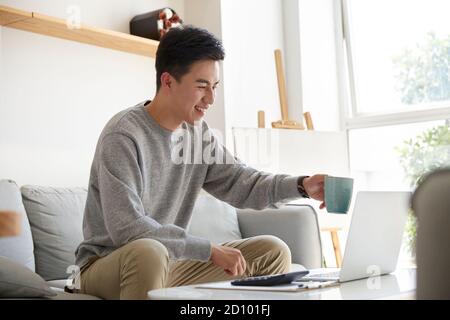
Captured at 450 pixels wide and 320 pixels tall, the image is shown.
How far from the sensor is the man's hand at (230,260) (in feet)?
5.84

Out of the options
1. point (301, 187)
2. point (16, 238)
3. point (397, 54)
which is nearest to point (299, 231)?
point (301, 187)

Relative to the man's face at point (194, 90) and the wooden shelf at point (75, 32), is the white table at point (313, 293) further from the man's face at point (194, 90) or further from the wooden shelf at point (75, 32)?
the wooden shelf at point (75, 32)

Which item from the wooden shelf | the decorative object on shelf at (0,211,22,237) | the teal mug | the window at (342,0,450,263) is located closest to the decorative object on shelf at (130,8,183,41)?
the wooden shelf

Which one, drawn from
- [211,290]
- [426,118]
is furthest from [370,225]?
[426,118]

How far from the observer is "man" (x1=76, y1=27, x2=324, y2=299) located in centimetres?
180

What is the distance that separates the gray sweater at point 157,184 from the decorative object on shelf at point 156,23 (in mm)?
1271

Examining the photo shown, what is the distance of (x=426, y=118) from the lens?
389cm

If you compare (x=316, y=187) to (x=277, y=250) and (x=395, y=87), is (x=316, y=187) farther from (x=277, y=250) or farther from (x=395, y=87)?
(x=395, y=87)

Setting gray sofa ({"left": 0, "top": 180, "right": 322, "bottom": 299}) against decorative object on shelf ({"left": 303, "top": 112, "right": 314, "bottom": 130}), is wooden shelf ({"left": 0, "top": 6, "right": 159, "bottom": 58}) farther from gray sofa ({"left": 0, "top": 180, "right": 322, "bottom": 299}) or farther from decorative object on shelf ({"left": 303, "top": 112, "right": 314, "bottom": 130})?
decorative object on shelf ({"left": 303, "top": 112, "right": 314, "bottom": 130})

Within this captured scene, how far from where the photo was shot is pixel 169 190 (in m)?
2.15

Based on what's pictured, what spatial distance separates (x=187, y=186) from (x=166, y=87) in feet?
1.02

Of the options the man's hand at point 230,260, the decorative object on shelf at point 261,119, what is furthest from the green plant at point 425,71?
the man's hand at point 230,260

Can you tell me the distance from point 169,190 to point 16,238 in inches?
25.7

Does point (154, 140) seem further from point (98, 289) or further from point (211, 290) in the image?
point (211, 290)
